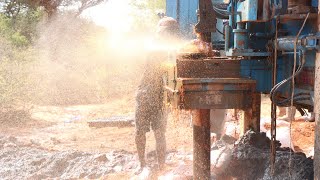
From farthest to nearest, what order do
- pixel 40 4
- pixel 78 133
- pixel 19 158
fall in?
pixel 40 4
pixel 78 133
pixel 19 158

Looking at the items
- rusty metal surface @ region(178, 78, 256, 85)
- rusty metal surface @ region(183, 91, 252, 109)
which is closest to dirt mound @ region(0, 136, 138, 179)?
rusty metal surface @ region(183, 91, 252, 109)

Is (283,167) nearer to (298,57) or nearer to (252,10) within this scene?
(298,57)

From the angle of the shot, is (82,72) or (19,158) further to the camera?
(82,72)

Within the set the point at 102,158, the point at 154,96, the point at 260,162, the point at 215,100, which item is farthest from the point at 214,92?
the point at 102,158

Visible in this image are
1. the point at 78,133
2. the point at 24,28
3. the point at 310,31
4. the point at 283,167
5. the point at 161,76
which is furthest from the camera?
the point at 24,28

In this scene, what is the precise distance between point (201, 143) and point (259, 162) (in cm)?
73

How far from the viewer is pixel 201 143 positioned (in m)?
4.48

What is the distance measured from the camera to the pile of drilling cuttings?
4.21 metres

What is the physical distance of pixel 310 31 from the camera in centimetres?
395

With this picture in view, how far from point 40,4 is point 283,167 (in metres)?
18.0

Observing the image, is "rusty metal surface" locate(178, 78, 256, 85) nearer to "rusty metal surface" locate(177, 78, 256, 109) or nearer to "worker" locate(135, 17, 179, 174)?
"rusty metal surface" locate(177, 78, 256, 109)

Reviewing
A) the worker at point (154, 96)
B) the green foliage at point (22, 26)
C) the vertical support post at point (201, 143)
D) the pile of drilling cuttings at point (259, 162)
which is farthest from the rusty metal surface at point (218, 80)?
the green foliage at point (22, 26)

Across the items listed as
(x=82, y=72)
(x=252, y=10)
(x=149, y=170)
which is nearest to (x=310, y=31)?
(x=252, y=10)

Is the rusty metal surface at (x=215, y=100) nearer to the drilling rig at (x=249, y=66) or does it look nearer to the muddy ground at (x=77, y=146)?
the drilling rig at (x=249, y=66)
